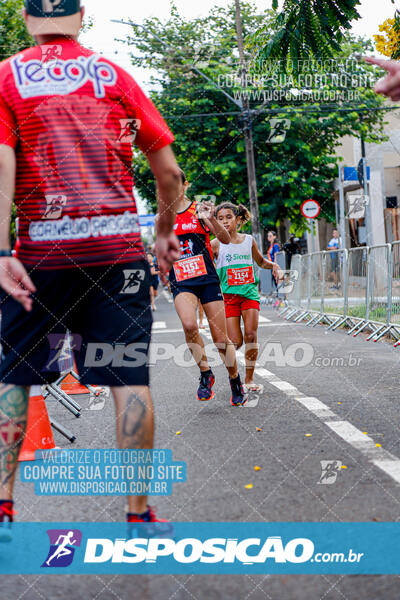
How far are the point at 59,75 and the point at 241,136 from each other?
28.8 meters

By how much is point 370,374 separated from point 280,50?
359cm

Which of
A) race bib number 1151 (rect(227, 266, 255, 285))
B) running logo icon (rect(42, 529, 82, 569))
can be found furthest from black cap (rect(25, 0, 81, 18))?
race bib number 1151 (rect(227, 266, 255, 285))

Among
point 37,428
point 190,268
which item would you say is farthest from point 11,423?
point 190,268

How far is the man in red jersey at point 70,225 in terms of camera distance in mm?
3131

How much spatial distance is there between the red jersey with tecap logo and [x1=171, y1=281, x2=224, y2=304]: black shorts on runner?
13.2ft

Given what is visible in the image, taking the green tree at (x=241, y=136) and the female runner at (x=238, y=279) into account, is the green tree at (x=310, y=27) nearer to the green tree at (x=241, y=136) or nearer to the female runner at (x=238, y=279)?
the female runner at (x=238, y=279)

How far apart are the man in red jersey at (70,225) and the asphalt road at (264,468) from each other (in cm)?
35

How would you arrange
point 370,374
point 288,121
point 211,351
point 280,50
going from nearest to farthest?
point 280,50 < point 370,374 < point 211,351 < point 288,121

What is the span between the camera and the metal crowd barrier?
12.5 m

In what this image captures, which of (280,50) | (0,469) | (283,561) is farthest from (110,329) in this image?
(280,50)

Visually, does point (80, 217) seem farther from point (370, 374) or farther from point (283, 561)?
point (370, 374)

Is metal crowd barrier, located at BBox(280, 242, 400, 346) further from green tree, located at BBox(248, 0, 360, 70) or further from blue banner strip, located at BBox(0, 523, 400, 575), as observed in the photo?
blue banner strip, located at BBox(0, 523, 400, 575)

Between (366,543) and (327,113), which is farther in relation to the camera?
(327,113)

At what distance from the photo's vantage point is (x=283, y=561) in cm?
319
